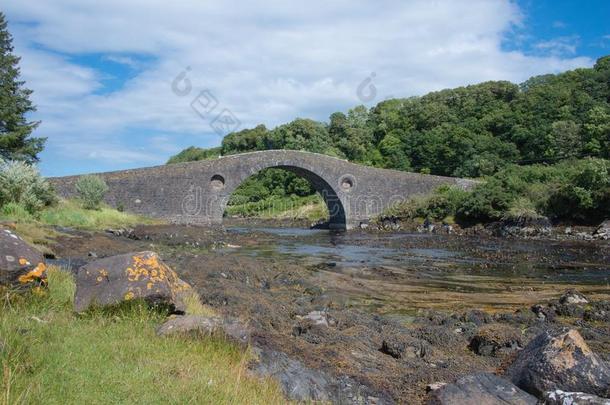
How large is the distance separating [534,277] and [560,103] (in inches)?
1799

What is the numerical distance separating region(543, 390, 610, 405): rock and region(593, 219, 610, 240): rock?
75.9ft

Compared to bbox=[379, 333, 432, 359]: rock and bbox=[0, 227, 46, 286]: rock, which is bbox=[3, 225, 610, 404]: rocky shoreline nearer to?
bbox=[379, 333, 432, 359]: rock

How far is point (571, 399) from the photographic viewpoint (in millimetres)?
4027

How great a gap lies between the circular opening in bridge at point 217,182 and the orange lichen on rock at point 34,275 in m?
28.3

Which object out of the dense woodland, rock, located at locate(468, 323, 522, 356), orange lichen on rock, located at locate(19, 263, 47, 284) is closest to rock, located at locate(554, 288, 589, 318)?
rock, located at locate(468, 323, 522, 356)

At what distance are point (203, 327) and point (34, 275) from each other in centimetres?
192

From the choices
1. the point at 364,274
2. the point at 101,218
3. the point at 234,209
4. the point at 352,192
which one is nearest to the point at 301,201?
the point at 234,209

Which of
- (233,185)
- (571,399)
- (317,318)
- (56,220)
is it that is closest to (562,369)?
(571,399)

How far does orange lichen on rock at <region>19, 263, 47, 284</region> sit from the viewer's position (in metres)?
5.27

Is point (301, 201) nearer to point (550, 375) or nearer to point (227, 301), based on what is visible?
point (227, 301)

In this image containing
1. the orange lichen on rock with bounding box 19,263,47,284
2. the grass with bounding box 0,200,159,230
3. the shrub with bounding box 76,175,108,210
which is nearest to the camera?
the orange lichen on rock with bounding box 19,263,47,284

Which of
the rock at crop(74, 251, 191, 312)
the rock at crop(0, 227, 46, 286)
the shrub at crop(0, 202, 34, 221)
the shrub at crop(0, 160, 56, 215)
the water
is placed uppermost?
the shrub at crop(0, 160, 56, 215)

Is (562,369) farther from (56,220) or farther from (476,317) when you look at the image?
(56,220)

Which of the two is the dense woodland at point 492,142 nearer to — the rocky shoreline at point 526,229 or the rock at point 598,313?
the rocky shoreline at point 526,229
